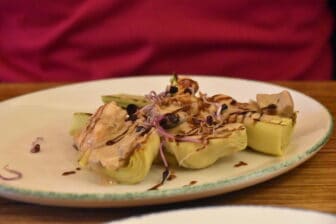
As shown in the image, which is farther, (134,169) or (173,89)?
(173,89)

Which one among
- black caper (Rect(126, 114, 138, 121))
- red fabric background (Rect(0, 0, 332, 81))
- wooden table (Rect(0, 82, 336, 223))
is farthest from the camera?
red fabric background (Rect(0, 0, 332, 81))

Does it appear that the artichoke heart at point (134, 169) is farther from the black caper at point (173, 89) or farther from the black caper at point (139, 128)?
the black caper at point (173, 89)

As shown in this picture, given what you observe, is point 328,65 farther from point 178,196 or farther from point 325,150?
point 178,196

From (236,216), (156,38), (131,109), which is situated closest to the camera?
(236,216)

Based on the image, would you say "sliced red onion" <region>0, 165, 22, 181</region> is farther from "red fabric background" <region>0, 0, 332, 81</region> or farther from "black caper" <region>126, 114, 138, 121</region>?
"red fabric background" <region>0, 0, 332, 81</region>

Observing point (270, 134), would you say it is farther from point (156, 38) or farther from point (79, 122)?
point (156, 38)

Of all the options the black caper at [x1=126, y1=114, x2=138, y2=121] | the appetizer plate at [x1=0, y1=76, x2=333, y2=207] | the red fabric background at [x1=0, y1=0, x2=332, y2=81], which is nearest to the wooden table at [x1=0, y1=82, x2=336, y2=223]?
the appetizer plate at [x1=0, y1=76, x2=333, y2=207]

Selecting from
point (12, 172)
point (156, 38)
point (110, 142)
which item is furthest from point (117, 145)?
point (156, 38)

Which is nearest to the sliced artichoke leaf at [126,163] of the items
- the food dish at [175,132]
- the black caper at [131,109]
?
the food dish at [175,132]
